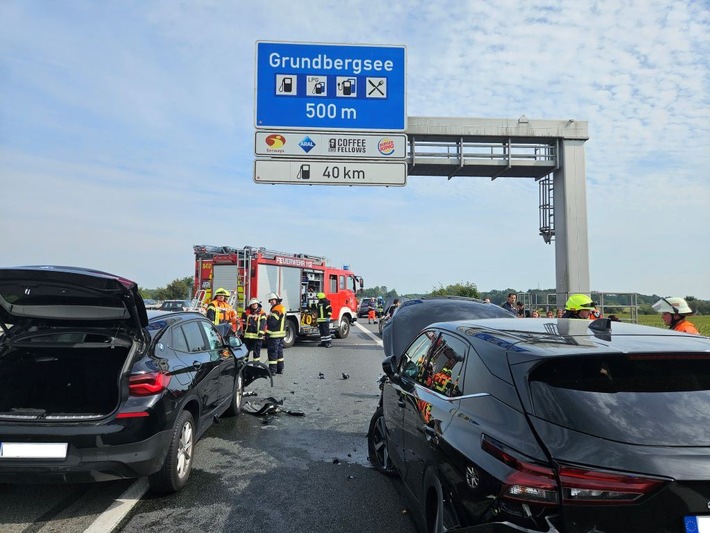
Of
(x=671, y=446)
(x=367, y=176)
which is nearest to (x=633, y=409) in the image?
(x=671, y=446)

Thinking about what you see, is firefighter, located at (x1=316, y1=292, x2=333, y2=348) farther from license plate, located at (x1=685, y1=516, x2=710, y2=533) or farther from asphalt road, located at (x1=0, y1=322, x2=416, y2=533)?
license plate, located at (x1=685, y1=516, x2=710, y2=533)

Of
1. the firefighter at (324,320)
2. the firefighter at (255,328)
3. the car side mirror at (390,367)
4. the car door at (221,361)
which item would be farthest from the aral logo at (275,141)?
the car side mirror at (390,367)

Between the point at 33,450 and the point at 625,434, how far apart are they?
3.74m

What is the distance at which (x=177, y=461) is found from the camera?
4.24 m

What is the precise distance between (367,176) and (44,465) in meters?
8.23

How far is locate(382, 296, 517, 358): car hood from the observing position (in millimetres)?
6727

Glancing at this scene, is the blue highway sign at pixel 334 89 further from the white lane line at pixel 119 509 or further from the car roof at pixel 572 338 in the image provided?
the car roof at pixel 572 338

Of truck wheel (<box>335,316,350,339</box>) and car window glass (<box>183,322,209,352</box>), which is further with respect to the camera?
truck wheel (<box>335,316,350,339</box>)

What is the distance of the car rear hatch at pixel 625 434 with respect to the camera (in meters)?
1.83

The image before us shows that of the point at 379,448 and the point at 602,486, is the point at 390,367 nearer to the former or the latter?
the point at 379,448

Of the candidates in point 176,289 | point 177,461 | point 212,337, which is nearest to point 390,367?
point 177,461

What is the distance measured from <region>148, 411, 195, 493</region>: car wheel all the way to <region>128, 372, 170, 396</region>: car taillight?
0.39 metres

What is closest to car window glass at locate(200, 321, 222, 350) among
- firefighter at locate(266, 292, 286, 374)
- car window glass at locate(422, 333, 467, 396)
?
car window glass at locate(422, 333, 467, 396)

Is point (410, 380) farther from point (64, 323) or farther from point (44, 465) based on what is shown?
point (64, 323)
